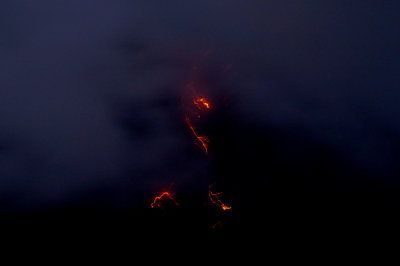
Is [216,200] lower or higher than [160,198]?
lower

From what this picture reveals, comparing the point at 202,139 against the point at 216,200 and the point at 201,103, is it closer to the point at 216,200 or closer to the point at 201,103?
the point at 201,103

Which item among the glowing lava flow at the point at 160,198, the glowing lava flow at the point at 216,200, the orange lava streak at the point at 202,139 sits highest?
the orange lava streak at the point at 202,139

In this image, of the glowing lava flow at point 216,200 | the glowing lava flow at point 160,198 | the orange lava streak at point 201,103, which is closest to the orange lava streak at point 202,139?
the orange lava streak at point 201,103

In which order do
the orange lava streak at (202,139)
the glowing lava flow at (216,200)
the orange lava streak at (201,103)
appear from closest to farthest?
1. the glowing lava flow at (216,200)
2. the orange lava streak at (202,139)
3. the orange lava streak at (201,103)

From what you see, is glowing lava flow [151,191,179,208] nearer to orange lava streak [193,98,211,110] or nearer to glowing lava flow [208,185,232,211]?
glowing lava flow [208,185,232,211]

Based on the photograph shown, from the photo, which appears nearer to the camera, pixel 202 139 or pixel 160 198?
pixel 160 198

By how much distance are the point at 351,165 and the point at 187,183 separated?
298 cm

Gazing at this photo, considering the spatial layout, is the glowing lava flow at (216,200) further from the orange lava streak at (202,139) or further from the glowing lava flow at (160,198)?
the orange lava streak at (202,139)

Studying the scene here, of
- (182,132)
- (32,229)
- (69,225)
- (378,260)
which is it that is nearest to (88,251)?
(69,225)

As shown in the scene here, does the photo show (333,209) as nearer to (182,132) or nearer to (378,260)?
(378,260)

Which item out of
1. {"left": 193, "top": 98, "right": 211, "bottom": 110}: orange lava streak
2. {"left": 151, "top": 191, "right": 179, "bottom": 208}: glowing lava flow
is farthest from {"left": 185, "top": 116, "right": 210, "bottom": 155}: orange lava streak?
{"left": 151, "top": 191, "right": 179, "bottom": 208}: glowing lava flow

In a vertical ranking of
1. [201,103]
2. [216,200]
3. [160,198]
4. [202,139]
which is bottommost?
[216,200]

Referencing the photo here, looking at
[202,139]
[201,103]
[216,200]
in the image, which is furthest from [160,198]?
[201,103]

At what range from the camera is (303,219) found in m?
4.98
